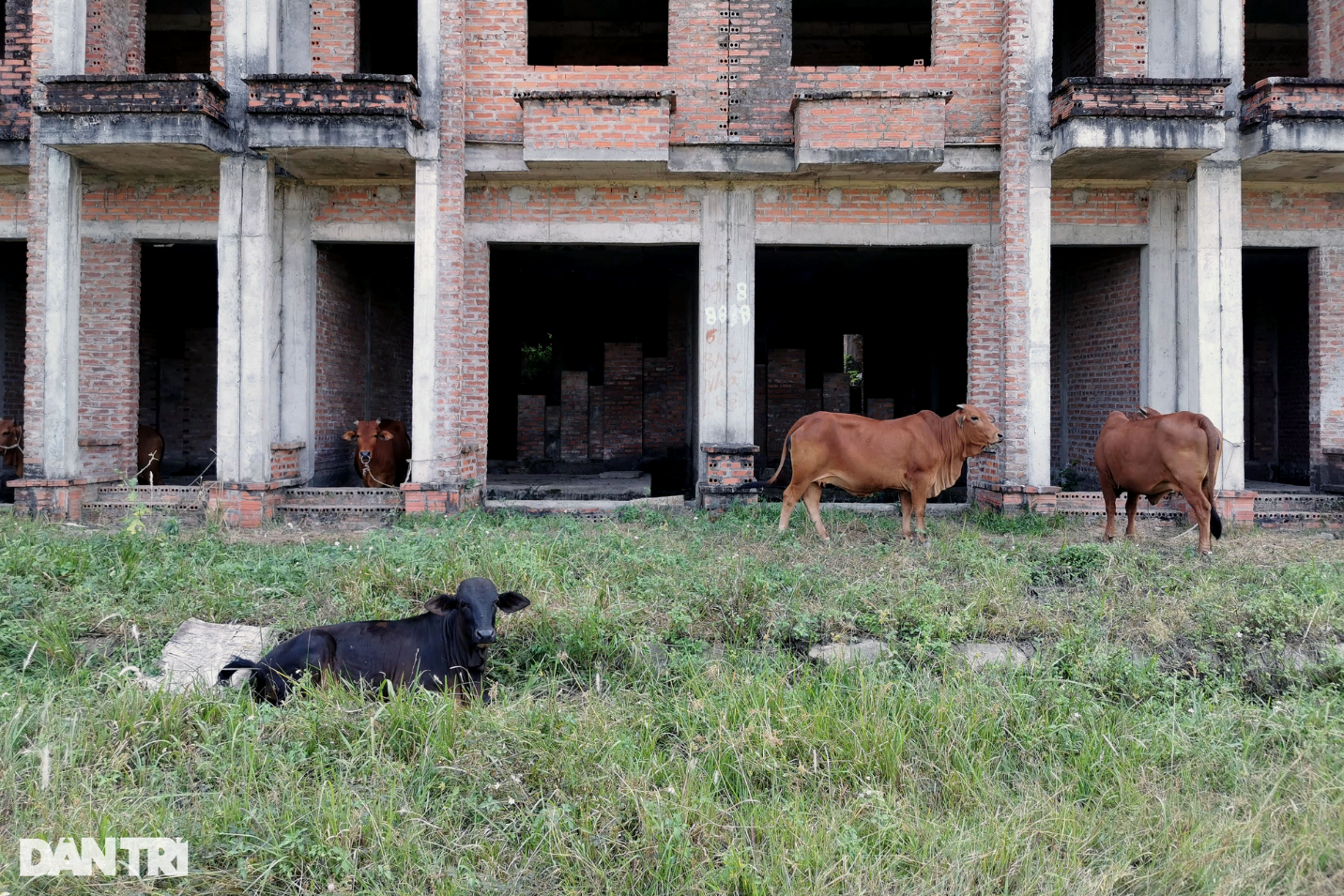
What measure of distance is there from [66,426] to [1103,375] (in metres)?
13.2

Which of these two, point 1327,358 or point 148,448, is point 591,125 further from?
point 1327,358

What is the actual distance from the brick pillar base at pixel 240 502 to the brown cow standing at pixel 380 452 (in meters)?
1.29

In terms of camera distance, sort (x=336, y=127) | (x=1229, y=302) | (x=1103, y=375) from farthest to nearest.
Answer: (x=1103, y=375)
(x=1229, y=302)
(x=336, y=127)

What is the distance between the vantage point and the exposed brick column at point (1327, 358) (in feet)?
35.6

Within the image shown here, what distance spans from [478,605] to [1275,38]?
1592cm

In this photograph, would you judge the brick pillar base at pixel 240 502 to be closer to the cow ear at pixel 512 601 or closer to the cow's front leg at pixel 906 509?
the cow ear at pixel 512 601

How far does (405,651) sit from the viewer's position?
4402 mm

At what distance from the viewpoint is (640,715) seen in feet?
12.7

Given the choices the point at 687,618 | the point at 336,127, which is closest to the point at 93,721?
the point at 687,618

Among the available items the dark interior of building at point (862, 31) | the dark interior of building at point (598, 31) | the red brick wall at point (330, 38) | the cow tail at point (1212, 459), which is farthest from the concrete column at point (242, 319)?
the cow tail at point (1212, 459)

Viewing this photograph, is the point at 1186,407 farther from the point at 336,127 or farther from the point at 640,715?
the point at 336,127

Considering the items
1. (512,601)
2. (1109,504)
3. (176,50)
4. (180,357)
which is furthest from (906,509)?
(176,50)

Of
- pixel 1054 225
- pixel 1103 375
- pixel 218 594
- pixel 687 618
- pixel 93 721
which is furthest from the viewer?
pixel 1103 375

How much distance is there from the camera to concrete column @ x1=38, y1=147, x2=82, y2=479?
9.58 meters
